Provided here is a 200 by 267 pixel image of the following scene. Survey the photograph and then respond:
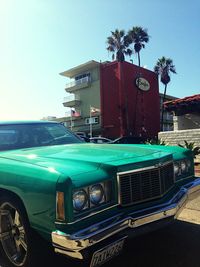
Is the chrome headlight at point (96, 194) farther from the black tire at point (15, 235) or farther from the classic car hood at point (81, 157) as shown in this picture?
the black tire at point (15, 235)

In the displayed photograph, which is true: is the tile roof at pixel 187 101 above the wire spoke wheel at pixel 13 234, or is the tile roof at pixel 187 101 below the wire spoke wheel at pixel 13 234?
above

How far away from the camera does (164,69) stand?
4906 cm

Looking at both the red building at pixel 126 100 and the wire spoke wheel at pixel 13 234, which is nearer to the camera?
the wire spoke wheel at pixel 13 234

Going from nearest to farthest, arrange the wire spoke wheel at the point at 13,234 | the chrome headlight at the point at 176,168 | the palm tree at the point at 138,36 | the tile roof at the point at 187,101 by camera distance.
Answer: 1. the wire spoke wheel at the point at 13,234
2. the chrome headlight at the point at 176,168
3. the tile roof at the point at 187,101
4. the palm tree at the point at 138,36

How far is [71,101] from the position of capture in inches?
2023

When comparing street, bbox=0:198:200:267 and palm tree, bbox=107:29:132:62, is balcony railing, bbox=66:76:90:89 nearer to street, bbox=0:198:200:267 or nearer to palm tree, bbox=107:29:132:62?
palm tree, bbox=107:29:132:62

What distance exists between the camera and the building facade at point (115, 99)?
1734 inches

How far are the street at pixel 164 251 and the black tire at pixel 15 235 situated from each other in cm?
17

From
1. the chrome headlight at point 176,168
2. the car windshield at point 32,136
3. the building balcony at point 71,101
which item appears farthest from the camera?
the building balcony at point 71,101

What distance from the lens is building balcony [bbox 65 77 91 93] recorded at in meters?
48.5

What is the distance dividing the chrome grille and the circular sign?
42.9m

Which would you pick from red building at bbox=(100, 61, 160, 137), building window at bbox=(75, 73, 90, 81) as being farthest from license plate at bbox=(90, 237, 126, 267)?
building window at bbox=(75, 73, 90, 81)

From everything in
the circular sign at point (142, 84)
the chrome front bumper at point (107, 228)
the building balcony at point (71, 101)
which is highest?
the circular sign at point (142, 84)

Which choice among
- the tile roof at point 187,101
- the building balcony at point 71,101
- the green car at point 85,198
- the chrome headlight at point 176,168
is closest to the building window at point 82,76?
the building balcony at point 71,101
